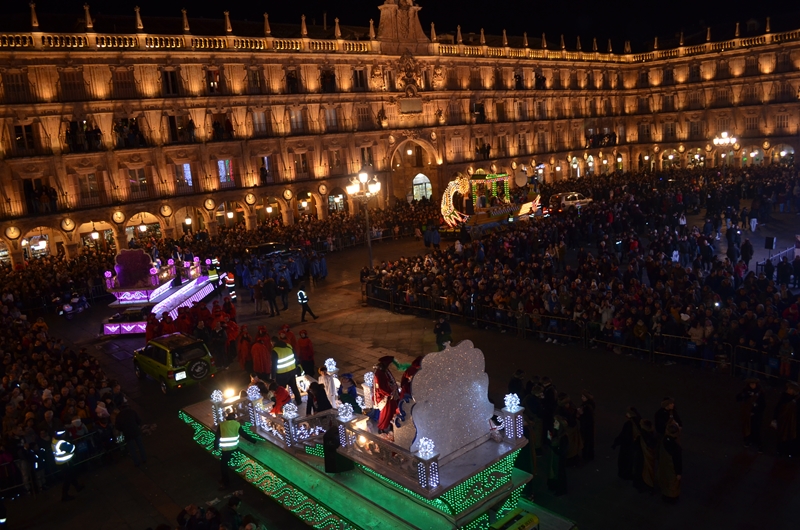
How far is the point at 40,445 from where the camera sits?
40.6 feet

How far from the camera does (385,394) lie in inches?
388

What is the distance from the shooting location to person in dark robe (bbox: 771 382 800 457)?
1079cm

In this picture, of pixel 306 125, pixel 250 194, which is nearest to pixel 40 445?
pixel 250 194

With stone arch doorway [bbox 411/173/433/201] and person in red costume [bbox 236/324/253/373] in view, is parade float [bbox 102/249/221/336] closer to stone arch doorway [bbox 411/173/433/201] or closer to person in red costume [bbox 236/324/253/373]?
person in red costume [bbox 236/324/253/373]

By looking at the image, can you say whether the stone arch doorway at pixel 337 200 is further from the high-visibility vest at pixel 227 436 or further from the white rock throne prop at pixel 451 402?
the white rock throne prop at pixel 451 402

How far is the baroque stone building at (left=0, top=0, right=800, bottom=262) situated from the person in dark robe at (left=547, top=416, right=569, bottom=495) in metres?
30.5

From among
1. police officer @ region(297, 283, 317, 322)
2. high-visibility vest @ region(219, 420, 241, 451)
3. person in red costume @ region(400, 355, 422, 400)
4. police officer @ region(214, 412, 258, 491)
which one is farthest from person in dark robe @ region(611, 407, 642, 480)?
police officer @ region(297, 283, 317, 322)

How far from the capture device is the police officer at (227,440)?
11539 mm

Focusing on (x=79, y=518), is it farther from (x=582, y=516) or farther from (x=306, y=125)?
(x=306, y=125)

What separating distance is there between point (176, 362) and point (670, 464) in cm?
1120

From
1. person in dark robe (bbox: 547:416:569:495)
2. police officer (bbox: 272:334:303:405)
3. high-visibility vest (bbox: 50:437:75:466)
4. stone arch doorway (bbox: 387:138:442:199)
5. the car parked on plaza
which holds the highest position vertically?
stone arch doorway (bbox: 387:138:442:199)

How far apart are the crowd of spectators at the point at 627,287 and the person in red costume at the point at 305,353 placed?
593 centimetres

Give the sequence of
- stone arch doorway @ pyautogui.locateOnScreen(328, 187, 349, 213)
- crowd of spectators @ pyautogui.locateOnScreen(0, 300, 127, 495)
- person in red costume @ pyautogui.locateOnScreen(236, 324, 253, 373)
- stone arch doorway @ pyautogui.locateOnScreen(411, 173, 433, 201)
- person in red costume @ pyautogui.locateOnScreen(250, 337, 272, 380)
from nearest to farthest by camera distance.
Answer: crowd of spectators @ pyautogui.locateOnScreen(0, 300, 127, 495)
person in red costume @ pyautogui.locateOnScreen(250, 337, 272, 380)
person in red costume @ pyautogui.locateOnScreen(236, 324, 253, 373)
stone arch doorway @ pyautogui.locateOnScreen(328, 187, 349, 213)
stone arch doorway @ pyautogui.locateOnScreen(411, 173, 433, 201)

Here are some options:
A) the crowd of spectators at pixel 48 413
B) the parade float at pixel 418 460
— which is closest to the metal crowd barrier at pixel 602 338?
the parade float at pixel 418 460
